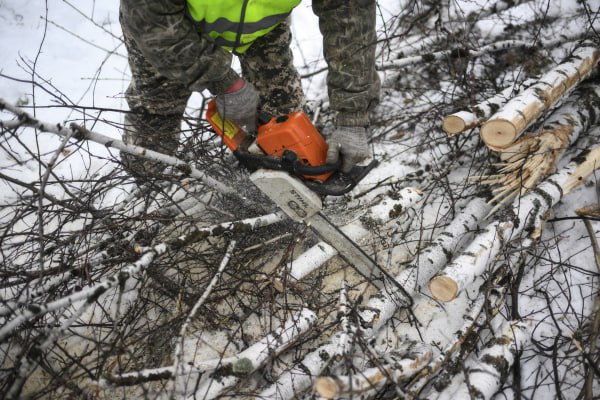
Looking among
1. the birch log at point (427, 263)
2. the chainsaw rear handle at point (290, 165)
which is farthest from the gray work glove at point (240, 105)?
the birch log at point (427, 263)

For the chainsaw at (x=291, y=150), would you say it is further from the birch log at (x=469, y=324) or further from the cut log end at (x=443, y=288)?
the birch log at (x=469, y=324)

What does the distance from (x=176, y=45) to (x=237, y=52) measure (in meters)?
0.57

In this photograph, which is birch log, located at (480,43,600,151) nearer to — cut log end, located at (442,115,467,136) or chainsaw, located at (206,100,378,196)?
cut log end, located at (442,115,467,136)

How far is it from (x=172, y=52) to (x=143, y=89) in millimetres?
884

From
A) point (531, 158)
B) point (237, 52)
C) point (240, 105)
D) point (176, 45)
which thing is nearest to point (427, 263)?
point (531, 158)

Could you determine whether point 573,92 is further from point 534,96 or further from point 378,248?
point 378,248

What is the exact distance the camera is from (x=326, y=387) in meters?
1.73

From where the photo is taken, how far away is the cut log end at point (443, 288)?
2.30 metres

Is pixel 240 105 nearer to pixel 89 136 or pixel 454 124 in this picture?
pixel 89 136

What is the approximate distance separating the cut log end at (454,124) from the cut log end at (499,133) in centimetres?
20

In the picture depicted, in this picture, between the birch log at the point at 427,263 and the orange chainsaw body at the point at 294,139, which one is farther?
the birch log at the point at 427,263

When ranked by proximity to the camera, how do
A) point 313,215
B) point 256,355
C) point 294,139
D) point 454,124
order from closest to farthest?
point 256,355, point 294,139, point 313,215, point 454,124

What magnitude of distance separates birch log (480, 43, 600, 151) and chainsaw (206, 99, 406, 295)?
0.76m

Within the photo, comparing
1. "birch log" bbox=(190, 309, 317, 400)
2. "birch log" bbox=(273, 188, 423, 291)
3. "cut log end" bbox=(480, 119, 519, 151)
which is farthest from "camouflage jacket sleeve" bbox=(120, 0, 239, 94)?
"cut log end" bbox=(480, 119, 519, 151)
